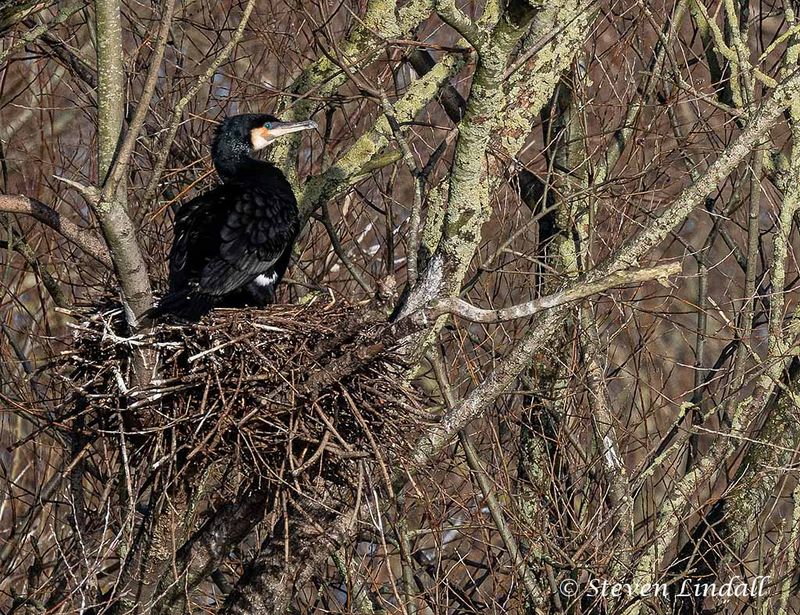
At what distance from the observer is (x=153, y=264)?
6496 mm

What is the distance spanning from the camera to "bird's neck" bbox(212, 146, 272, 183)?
18.4 ft

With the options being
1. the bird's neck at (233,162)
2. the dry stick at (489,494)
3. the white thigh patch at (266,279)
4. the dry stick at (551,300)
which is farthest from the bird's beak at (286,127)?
the dry stick at (551,300)

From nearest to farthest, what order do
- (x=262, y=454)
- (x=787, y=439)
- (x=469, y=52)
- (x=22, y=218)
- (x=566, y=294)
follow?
1. (x=566, y=294)
2. (x=262, y=454)
3. (x=469, y=52)
4. (x=787, y=439)
5. (x=22, y=218)

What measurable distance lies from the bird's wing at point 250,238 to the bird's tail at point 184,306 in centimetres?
34

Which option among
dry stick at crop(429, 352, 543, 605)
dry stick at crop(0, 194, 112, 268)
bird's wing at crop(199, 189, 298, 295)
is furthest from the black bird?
dry stick at crop(429, 352, 543, 605)

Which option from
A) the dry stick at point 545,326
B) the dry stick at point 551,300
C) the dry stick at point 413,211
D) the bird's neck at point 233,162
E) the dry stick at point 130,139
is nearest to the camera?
the dry stick at point 551,300

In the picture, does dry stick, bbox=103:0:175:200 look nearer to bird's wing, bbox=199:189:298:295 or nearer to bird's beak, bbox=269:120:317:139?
bird's wing, bbox=199:189:298:295

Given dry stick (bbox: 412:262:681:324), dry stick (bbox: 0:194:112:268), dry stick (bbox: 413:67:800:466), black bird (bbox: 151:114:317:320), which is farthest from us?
black bird (bbox: 151:114:317:320)

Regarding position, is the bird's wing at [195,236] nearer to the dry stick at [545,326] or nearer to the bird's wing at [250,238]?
the bird's wing at [250,238]

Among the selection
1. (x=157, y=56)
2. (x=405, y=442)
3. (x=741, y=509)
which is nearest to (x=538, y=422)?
(x=741, y=509)

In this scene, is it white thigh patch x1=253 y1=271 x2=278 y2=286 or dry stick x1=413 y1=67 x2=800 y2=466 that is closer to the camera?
dry stick x1=413 y1=67 x2=800 y2=466

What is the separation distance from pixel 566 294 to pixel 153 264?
3.55 m

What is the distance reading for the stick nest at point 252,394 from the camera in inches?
163

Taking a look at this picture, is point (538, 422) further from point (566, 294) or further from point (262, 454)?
point (566, 294)
